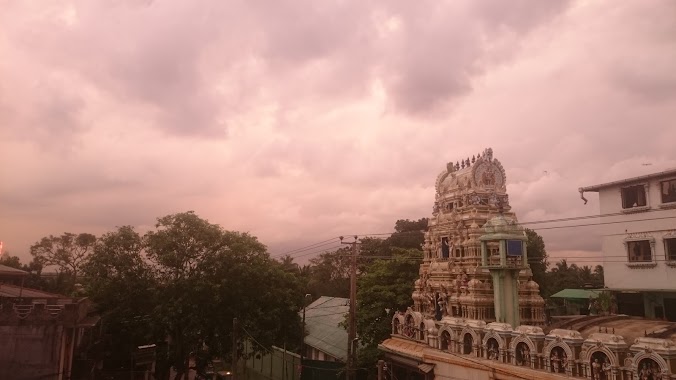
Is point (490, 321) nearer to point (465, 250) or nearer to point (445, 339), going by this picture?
point (445, 339)

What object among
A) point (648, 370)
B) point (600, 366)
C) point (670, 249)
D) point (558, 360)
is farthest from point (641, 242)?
point (648, 370)

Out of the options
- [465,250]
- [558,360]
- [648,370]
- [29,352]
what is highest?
[465,250]

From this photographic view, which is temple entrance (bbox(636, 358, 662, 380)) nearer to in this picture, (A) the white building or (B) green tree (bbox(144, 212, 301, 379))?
(A) the white building

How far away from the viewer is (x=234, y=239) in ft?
103

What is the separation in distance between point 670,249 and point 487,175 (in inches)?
474

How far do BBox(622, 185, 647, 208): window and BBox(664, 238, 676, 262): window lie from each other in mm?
2726

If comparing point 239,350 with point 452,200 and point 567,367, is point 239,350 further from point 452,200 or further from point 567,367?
point 567,367

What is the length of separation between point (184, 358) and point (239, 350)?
349 centimetres

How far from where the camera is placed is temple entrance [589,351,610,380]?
679 inches

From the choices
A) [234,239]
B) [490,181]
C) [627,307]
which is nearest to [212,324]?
[234,239]

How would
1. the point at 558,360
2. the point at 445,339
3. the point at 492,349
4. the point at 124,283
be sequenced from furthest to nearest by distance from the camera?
the point at 124,283
the point at 445,339
the point at 492,349
the point at 558,360

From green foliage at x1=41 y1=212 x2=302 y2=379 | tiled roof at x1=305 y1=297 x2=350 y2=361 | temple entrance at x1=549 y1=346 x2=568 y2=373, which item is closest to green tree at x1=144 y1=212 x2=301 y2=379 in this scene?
green foliage at x1=41 y1=212 x2=302 y2=379

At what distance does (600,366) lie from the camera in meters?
17.5

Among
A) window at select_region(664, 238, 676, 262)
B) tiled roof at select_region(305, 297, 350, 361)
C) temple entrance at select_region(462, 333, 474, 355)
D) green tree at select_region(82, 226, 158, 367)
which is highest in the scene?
window at select_region(664, 238, 676, 262)
